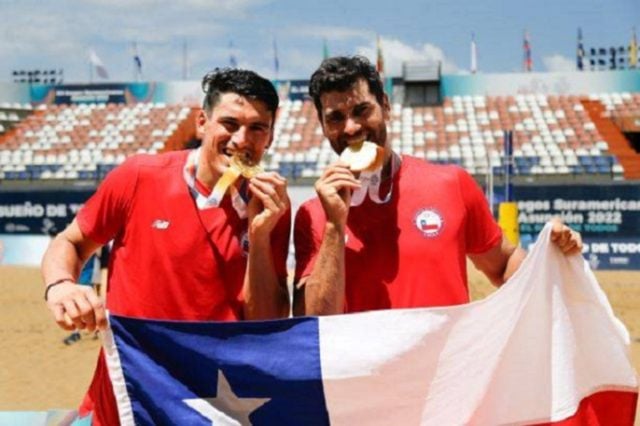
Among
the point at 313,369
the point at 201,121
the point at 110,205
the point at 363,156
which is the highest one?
the point at 201,121

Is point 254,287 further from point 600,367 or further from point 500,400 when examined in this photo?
point 600,367

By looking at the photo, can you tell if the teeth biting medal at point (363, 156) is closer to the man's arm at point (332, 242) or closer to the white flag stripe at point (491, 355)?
the man's arm at point (332, 242)

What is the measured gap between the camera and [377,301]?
2619mm

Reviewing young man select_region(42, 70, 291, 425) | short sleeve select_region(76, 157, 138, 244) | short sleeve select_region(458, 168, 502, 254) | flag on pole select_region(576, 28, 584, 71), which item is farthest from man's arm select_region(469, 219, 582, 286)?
flag on pole select_region(576, 28, 584, 71)

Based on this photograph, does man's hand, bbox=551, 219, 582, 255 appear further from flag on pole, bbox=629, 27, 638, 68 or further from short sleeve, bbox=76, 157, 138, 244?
flag on pole, bbox=629, 27, 638, 68

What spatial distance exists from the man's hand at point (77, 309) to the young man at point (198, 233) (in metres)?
0.17

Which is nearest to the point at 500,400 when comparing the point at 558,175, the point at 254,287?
the point at 254,287

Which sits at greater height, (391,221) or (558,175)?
(391,221)

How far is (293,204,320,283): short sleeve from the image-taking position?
2670 millimetres

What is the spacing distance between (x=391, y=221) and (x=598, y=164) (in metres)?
22.8

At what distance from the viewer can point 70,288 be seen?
2.45 metres

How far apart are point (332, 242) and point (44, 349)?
8939mm

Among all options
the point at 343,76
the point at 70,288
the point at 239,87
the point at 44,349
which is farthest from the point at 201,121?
the point at 44,349

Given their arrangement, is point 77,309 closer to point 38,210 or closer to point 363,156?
point 363,156
